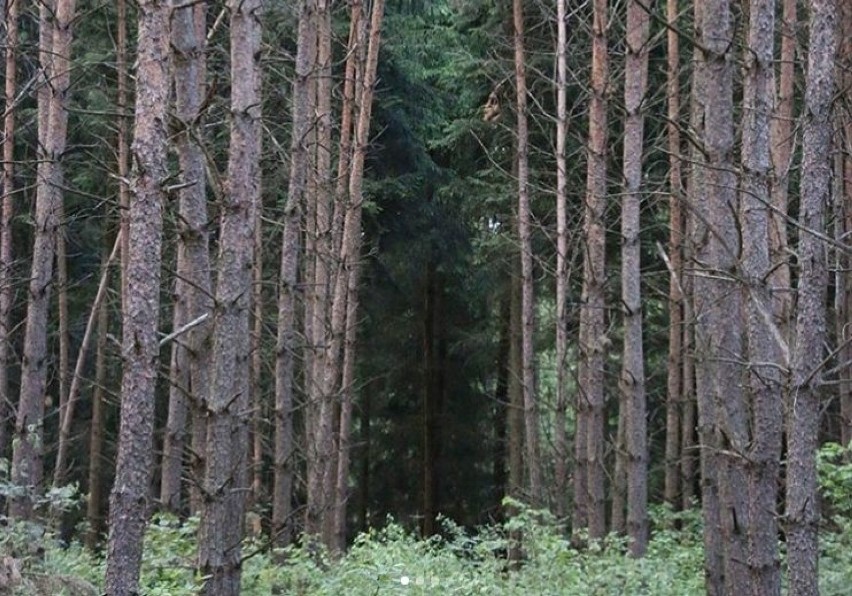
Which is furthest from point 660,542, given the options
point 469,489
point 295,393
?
point 469,489

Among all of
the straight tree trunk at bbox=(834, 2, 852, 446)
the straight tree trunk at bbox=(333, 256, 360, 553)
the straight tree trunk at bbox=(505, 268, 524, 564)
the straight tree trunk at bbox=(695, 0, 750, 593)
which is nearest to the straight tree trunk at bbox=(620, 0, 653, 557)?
the straight tree trunk at bbox=(834, 2, 852, 446)

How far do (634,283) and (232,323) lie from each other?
5076 millimetres

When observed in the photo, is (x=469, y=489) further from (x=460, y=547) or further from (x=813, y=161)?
(x=813, y=161)

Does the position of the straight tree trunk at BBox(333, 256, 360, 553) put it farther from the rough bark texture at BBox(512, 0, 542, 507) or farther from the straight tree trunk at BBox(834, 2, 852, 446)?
the straight tree trunk at BBox(834, 2, 852, 446)

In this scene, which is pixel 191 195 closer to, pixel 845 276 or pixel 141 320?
pixel 141 320

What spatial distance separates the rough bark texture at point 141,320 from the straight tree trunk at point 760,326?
347 centimetres

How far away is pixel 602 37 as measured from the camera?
40.7ft

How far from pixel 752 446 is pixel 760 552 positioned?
24.8 inches

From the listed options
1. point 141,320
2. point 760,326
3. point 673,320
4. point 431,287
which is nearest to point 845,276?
point 673,320

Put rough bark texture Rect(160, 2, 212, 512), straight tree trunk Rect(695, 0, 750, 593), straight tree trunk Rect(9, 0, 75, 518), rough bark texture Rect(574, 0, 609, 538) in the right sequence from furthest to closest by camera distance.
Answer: rough bark texture Rect(574, 0, 609, 538) < straight tree trunk Rect(9, 0, 75, 518) < rough bark texture Rect(160, 2, 212, 512) < straight tree trunk Rect(695, 0, 750, 593)

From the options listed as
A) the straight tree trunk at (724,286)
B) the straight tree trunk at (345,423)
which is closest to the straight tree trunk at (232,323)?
the straight tree trunk at (724,286)

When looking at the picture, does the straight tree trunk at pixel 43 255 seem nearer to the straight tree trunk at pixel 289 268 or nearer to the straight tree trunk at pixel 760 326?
the straight tree trunk at pixel 289 268

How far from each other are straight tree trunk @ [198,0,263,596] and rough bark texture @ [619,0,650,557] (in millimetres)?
4477

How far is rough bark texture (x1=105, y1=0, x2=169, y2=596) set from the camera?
249 inches
